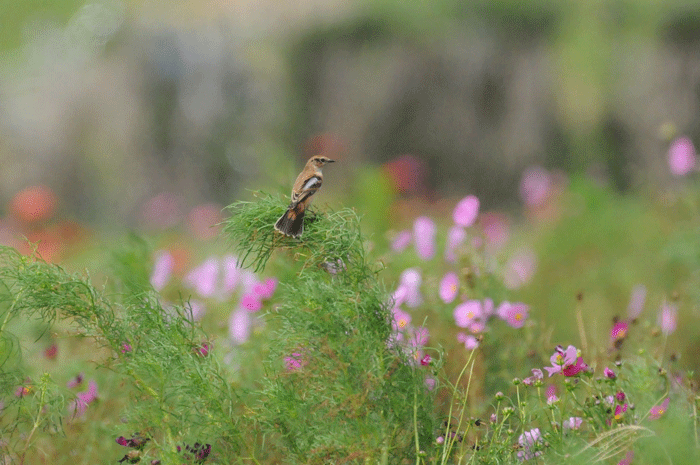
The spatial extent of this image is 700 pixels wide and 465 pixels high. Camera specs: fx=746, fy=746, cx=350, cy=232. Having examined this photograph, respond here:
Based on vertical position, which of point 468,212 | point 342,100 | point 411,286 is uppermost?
point 342,100

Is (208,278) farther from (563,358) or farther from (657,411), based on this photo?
(657,411)

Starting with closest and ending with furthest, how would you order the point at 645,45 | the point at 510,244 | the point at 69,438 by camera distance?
the point at 69,438
the point at 510,244
the point at 645,45

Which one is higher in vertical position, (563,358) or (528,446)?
(563,358)

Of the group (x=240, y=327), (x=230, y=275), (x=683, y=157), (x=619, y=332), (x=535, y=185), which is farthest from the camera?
(x=535, y=185)

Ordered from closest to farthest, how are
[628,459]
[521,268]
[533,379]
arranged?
1. [628,459]
2. [533,379]
3. [521,268]

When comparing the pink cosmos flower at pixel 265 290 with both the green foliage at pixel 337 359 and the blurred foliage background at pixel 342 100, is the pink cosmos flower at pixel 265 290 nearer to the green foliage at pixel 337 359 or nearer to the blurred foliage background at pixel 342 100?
the green foliage at pixel 337 359

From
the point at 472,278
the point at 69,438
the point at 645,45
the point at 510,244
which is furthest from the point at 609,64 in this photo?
the point at 69,438

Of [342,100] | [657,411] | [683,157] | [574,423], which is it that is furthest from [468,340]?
[342,100]

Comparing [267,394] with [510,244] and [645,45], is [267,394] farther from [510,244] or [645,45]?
[645,45]
